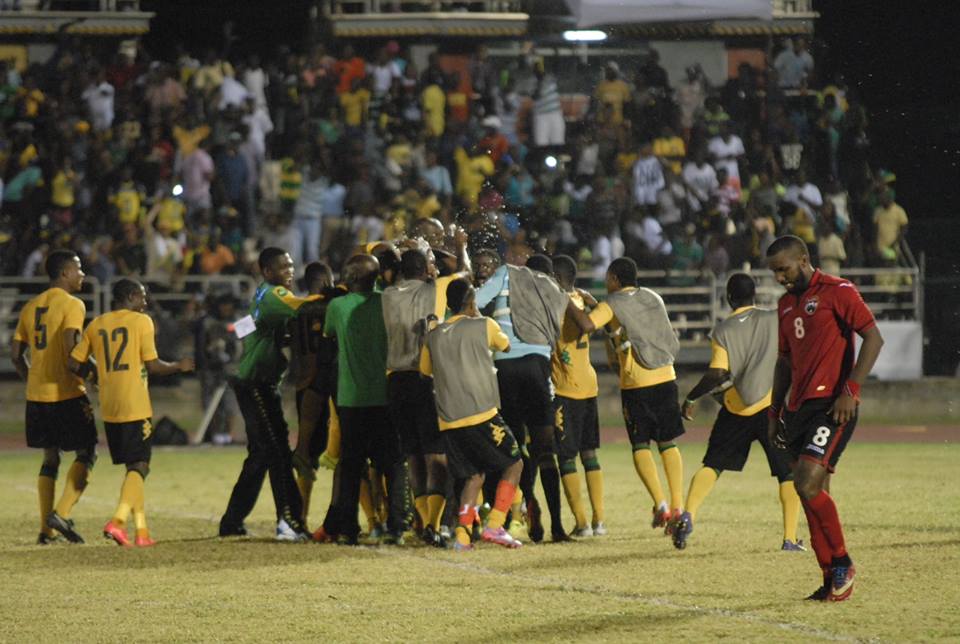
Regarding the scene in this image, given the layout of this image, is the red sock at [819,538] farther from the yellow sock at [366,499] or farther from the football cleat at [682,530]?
the yellow sock at [366,499]

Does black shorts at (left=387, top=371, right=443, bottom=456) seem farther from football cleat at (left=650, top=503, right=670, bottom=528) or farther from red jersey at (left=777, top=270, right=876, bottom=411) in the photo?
red jersey at (left=777, top=270, right=876, bottom=411)

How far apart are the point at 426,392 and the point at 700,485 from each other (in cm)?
200

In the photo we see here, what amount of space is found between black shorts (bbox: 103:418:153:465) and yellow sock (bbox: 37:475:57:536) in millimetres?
685

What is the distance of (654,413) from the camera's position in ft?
41.2

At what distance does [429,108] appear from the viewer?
27719 millimetres

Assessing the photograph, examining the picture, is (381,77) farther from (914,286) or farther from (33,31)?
(914,286)

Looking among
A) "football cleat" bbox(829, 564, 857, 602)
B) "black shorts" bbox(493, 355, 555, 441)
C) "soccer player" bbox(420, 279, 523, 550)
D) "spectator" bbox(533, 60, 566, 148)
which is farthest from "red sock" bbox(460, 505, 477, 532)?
"spectator" bbox(533, 60, 566, 148)

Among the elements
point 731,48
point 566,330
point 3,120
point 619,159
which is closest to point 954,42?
point 731,48

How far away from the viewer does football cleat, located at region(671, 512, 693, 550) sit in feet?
38.1

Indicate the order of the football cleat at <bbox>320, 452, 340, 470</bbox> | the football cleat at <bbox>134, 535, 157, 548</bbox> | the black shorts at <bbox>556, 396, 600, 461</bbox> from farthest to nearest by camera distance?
the football cleat at <bbox>320, 452, 340, 470</bbox> → the black shorts at <bbox>556, 396, 600, 461</bbox> → the football cleat at <bbox>134, 535, 157, 548</bbox>

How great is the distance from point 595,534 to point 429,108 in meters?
15.8

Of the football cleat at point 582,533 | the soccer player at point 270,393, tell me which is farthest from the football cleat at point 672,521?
the soccer player at point 270,393

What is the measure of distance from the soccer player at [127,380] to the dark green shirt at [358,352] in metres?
1.15

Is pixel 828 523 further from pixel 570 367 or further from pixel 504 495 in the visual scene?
pixel 570 367
